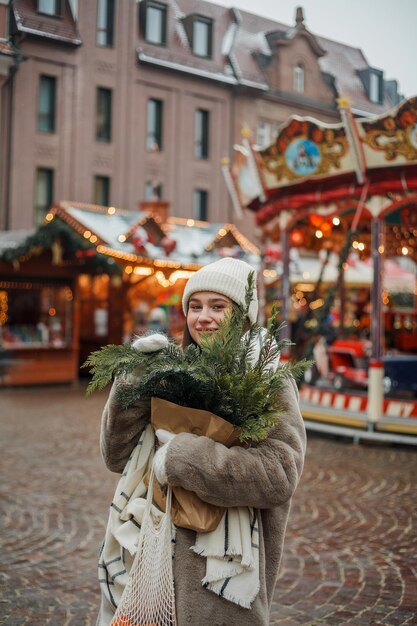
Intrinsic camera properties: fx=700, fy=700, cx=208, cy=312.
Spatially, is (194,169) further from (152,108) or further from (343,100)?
(343,100)

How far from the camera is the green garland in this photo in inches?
580

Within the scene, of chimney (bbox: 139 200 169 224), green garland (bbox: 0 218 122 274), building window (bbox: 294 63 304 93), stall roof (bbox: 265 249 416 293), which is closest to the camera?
green garland (bbox: 0 218 122 274)

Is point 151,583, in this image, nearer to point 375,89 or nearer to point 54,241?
point 54,241

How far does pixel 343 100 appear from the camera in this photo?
9555 millimetres

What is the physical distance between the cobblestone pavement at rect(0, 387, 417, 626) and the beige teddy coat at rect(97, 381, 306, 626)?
1.84m

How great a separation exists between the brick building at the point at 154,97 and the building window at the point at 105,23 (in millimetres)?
44

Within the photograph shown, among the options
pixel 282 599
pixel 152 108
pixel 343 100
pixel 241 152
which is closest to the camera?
pixel 282 599

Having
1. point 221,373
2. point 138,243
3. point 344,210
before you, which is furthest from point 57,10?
point 221,373

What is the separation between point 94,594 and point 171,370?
8.90 feet

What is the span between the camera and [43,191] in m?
22.1

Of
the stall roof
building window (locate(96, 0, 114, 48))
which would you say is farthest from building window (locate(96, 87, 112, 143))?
the stall roof

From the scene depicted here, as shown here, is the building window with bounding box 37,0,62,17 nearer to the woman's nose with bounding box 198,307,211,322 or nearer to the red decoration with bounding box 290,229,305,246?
the red decoration with bounding box 290,229,305,246

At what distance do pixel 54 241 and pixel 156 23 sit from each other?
10.6 metres

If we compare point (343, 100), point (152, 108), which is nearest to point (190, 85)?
point (152, 108)
